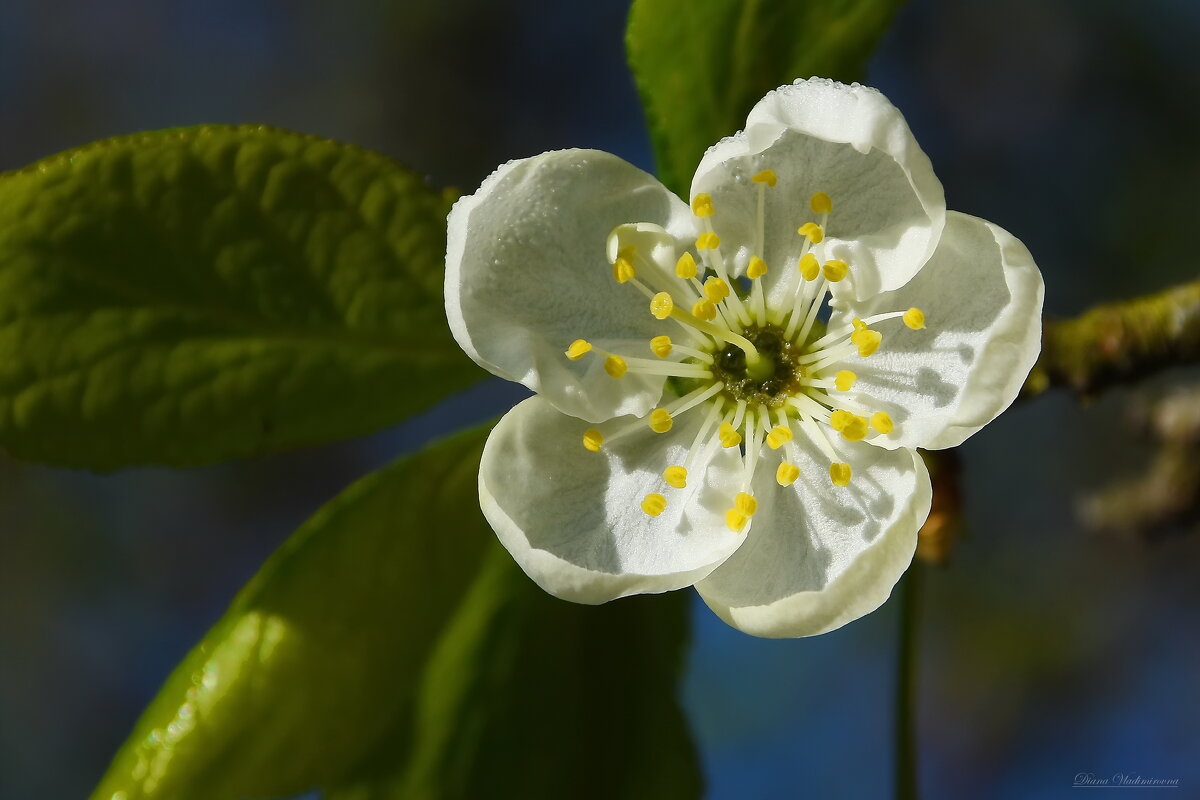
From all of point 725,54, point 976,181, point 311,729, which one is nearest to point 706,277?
point 725,54

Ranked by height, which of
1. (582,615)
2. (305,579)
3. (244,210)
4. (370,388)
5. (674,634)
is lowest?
(674,634)

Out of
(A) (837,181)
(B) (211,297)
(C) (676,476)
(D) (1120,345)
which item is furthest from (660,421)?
(D) (1120,345)

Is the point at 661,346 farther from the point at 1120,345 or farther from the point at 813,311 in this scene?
the point at 1120,345

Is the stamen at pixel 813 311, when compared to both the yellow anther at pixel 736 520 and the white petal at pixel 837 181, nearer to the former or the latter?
the white petal at pixel 837 181

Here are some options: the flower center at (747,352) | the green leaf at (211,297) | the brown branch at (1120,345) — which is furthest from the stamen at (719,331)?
the brown branch at (1120,345)

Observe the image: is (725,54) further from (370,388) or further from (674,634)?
(674,634)

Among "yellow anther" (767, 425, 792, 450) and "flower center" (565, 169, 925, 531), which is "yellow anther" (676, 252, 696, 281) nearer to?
"flower center" (565, 169, 925, 531)

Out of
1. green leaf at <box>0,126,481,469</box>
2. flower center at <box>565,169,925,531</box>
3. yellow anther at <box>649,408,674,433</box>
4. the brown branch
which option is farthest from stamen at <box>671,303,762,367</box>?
the brown branch
